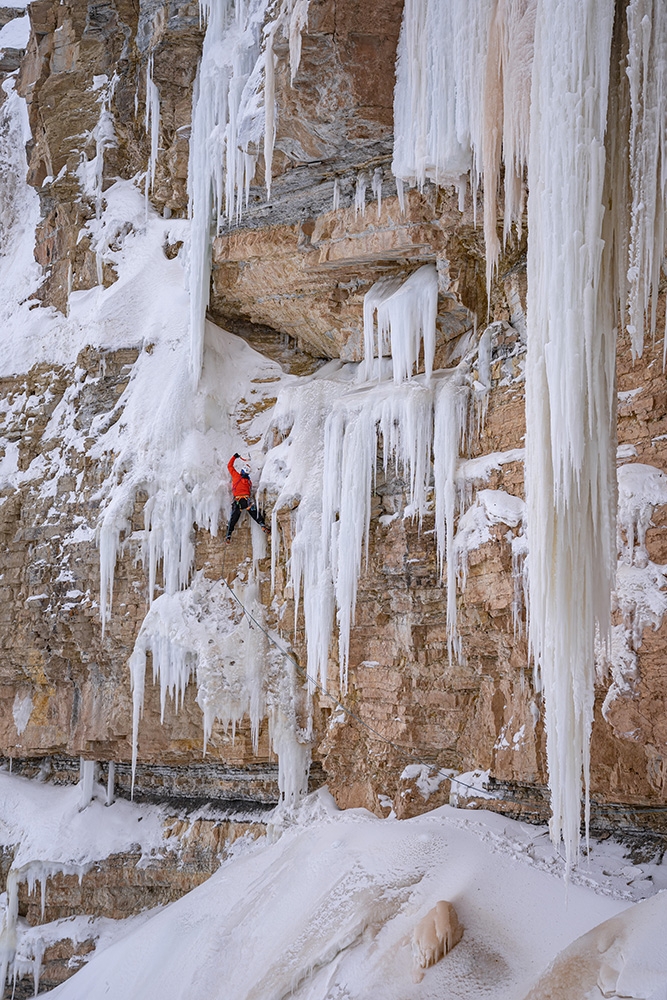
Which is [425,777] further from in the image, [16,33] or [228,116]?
[16,33]

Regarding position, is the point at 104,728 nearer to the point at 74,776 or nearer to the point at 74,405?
the point at 74,776

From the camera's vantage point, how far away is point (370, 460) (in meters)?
9.09

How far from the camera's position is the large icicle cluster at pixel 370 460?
8688 mm

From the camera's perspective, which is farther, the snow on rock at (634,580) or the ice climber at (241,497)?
the ice climber at (241,497)

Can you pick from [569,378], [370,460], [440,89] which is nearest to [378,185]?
[440,89]

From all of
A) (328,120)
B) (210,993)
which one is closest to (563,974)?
(210,993)

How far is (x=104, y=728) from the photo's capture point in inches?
441

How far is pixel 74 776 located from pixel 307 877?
5.77m

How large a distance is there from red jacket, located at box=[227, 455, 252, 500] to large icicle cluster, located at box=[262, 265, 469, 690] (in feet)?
1.52

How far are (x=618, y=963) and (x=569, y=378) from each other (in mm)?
2868

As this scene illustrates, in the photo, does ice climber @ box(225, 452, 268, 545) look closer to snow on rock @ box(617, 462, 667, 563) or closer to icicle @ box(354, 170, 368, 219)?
icicle @ box(354, 170, 368, 219)

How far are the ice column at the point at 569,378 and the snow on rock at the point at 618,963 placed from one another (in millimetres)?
509

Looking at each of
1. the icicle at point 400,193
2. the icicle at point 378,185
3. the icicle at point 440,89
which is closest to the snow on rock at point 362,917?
the icicle at point 440,89

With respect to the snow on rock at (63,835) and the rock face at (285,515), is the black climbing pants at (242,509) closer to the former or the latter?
the rock face at (285,515)
